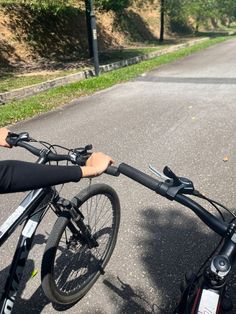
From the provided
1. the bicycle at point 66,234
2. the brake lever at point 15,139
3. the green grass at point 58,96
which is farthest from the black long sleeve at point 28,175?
the green grass at point 58,96

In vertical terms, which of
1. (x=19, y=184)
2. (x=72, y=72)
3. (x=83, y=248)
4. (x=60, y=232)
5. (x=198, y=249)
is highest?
(x=19, y=184)

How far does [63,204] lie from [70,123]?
17.5 ft

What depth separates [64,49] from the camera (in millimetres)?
16672

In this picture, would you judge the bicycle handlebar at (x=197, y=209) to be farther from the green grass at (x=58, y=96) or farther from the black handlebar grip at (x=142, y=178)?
the green grass at (x=58, y=96)

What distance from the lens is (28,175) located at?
6.16ft

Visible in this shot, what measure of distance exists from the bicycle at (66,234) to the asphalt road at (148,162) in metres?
0.18

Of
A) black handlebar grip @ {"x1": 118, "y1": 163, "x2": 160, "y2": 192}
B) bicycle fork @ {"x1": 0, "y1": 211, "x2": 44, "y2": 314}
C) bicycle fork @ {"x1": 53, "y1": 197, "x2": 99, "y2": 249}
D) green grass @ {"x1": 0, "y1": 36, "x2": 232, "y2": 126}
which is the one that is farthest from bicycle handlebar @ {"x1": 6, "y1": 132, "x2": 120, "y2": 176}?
green grass @ {"x1": 0, "y1": 36, "x2": 232, "y2": 126}

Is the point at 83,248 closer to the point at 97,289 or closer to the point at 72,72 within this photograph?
the point at 97,289

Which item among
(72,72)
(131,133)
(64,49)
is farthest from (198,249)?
(64,49)

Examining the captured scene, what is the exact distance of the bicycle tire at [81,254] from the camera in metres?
2.48

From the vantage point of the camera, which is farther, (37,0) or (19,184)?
(37,0)

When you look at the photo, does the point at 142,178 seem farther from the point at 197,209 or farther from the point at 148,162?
the point at 148,162

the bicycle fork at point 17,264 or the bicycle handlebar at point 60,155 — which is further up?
the bicycle handlebar at point 60,155

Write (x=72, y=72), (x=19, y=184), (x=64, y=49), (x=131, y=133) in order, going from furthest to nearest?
(x=64, y=49) → (x=72, y=72) → (x=131, y=133) → (x=19, y=184)
